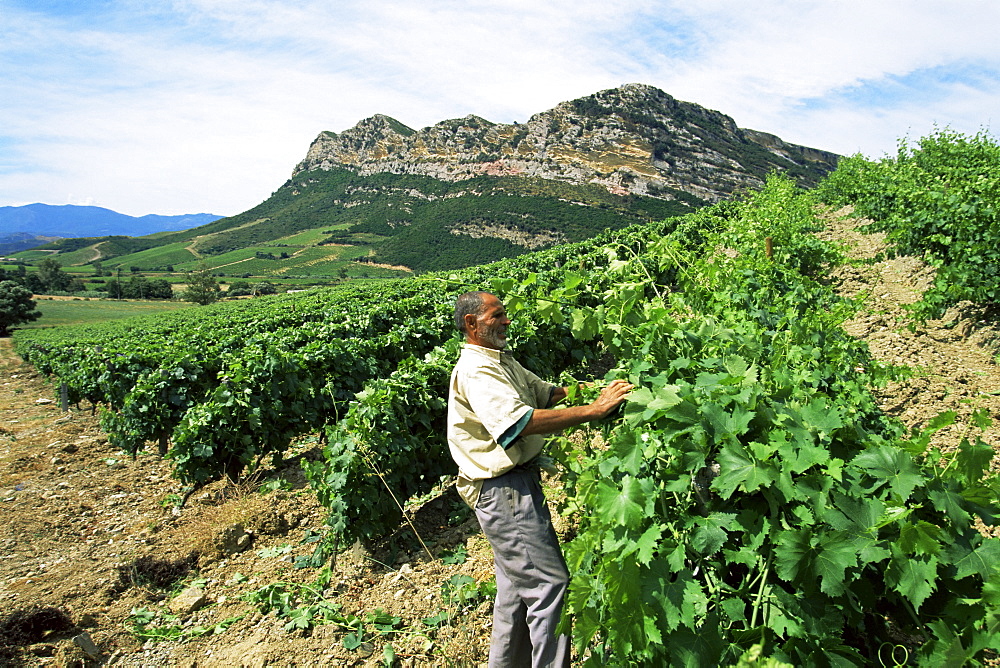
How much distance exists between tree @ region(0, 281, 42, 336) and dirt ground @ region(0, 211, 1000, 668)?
48280 mm

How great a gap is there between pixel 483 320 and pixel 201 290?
73.3 m

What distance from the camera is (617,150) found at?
4825 inches

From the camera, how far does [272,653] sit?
336 centimetres

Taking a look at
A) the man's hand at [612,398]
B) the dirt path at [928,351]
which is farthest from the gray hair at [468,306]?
the dirt path at [928,351]

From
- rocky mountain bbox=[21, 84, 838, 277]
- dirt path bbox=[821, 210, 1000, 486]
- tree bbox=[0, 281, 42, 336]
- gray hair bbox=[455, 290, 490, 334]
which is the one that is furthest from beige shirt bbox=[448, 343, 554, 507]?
rocky mountain bbox=[21, 84, 838, 277]

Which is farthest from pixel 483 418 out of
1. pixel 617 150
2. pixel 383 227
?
pixel 617 150

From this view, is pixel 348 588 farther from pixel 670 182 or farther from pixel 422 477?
pixel 670 182

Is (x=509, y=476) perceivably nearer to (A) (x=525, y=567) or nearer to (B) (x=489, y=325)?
(A) (x=525, y=567)

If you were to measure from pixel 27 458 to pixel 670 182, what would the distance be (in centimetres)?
11598

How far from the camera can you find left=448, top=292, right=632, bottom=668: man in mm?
2312

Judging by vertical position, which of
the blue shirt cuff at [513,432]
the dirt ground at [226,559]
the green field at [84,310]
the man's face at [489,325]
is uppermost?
the man's face at [489,325]

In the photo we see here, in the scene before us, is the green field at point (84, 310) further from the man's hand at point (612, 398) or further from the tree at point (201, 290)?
the man's hand at point (612, 398)

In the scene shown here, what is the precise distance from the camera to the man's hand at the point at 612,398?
227 cm

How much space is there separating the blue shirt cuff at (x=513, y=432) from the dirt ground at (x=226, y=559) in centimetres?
143
